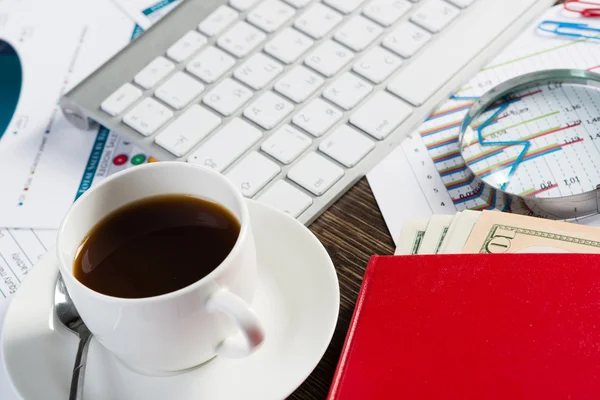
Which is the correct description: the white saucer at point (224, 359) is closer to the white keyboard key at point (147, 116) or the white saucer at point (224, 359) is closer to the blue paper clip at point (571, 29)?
the white keyboard key at point (147, 116)

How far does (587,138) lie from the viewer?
0.65m

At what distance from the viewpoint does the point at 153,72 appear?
75 centimetres

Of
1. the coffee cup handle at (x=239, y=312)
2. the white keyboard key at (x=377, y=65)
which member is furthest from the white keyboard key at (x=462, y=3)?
the coffee cup handle at (x=239, y=312)

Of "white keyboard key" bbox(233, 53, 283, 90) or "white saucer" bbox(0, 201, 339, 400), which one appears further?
"white keyboard key" bbox(233, 53, 283, 90)

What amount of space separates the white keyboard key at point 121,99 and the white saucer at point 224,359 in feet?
0.68

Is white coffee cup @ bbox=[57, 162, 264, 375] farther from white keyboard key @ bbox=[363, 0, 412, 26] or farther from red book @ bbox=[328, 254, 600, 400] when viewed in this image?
white keyboard key @ bbox=[363, 0, 412, 26]

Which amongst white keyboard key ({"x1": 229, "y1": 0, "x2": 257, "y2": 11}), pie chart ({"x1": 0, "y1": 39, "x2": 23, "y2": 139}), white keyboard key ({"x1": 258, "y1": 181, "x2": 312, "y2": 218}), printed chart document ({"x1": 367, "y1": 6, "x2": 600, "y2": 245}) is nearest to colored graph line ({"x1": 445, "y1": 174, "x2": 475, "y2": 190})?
printed chart document ({"x1": 367, "y1": 6, "x2": 600, "y2": 245})

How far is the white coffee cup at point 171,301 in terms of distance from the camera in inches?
17.7

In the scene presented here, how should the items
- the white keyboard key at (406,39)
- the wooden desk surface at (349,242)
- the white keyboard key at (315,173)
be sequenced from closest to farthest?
the wooden desk surface at (349,242) < the white keyboard key at (315,173) < the white keyboard key at (406,39)

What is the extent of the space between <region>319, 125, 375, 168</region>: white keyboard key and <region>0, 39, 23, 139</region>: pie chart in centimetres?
37

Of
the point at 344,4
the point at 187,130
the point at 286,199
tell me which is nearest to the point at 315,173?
the point at 286,199

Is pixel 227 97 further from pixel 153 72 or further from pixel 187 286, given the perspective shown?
pixel 187 286

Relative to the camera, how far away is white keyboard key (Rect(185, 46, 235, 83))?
29.4 inches

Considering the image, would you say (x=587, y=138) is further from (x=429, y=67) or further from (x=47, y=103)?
(x=47, y=103)
